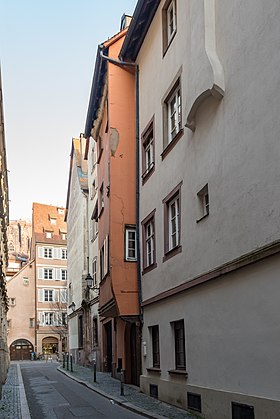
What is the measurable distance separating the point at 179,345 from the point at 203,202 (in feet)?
12.9

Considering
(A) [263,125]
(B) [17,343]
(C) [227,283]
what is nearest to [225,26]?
(A) [263,125]

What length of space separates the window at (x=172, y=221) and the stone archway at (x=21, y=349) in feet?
173

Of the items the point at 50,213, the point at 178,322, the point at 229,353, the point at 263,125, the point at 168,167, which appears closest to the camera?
the point at 263,125

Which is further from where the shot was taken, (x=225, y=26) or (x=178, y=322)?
(x=178, y=322)

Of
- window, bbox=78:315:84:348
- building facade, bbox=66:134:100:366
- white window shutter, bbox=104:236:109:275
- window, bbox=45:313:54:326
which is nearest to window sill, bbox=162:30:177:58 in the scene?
white window shutter, bbox=104:236:109:275

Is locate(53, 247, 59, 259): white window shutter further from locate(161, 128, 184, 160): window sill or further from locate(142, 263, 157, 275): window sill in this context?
locate(161, 128, 184, 160): window sill

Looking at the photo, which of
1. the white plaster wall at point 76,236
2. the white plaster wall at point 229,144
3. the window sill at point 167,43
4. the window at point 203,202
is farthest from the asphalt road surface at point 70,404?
the white plaster wall at point 76,236

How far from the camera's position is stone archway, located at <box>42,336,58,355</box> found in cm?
6456

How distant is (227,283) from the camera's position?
10773 millimetres

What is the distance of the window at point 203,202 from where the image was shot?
1241 cm

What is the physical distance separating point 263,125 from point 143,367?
33.6 ft

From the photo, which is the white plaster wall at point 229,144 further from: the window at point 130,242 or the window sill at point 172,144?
the window at point 130,242

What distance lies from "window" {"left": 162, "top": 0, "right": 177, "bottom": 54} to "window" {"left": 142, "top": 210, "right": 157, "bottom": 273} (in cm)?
492

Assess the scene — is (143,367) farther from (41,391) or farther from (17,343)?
(17,343)
